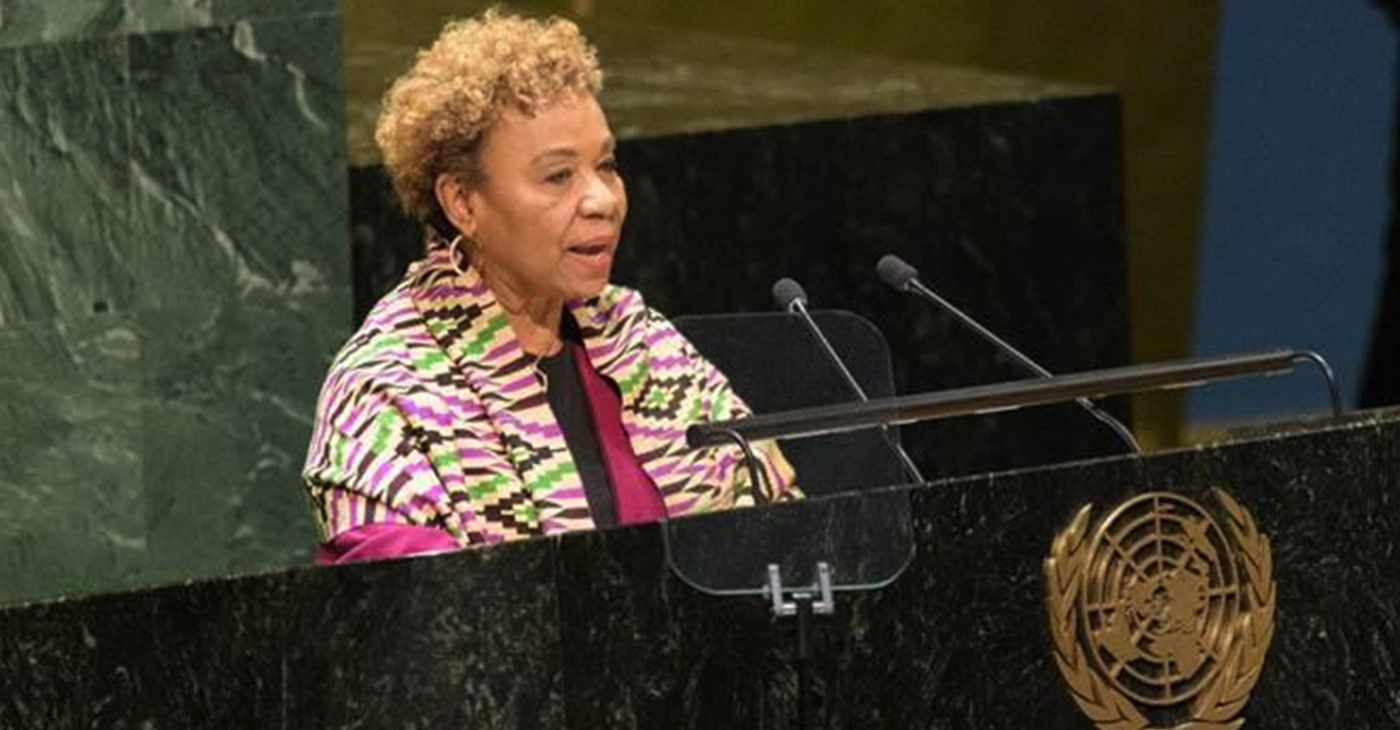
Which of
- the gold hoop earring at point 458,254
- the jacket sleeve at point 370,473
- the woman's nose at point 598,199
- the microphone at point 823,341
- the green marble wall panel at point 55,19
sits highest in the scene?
the green marble wall panel at point 55,19

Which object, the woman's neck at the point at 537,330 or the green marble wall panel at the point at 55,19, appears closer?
the woman's neck at the point at 537,330

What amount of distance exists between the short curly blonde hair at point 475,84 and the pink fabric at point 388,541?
1.98 ft

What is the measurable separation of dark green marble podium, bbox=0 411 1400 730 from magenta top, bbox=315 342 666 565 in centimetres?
26

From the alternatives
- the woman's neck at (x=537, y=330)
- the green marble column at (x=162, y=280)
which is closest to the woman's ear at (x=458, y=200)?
the woman's neck at (x=537, y=330)

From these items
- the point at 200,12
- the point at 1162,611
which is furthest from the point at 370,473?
the point at 200,12

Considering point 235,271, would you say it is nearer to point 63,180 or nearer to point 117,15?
point 63,180

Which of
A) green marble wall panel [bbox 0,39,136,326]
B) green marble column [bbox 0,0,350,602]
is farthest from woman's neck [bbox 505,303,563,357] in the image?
green marble wall panel [bbox 0,39,136,326]

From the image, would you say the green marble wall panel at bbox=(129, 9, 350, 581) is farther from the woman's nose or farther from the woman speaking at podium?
the woman's nose

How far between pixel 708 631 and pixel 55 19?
311cm

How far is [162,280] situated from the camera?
752cm

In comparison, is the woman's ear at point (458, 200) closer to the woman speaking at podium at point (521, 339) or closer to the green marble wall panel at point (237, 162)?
the woman speaking at podium at point (521, 339)

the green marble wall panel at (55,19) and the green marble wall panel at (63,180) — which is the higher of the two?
the green marble wall panel at (55,19)

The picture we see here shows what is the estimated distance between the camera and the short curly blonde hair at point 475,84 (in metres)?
5.32

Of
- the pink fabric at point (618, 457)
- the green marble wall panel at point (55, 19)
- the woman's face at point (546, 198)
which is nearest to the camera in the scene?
the pink fabric at point (618, 457)
